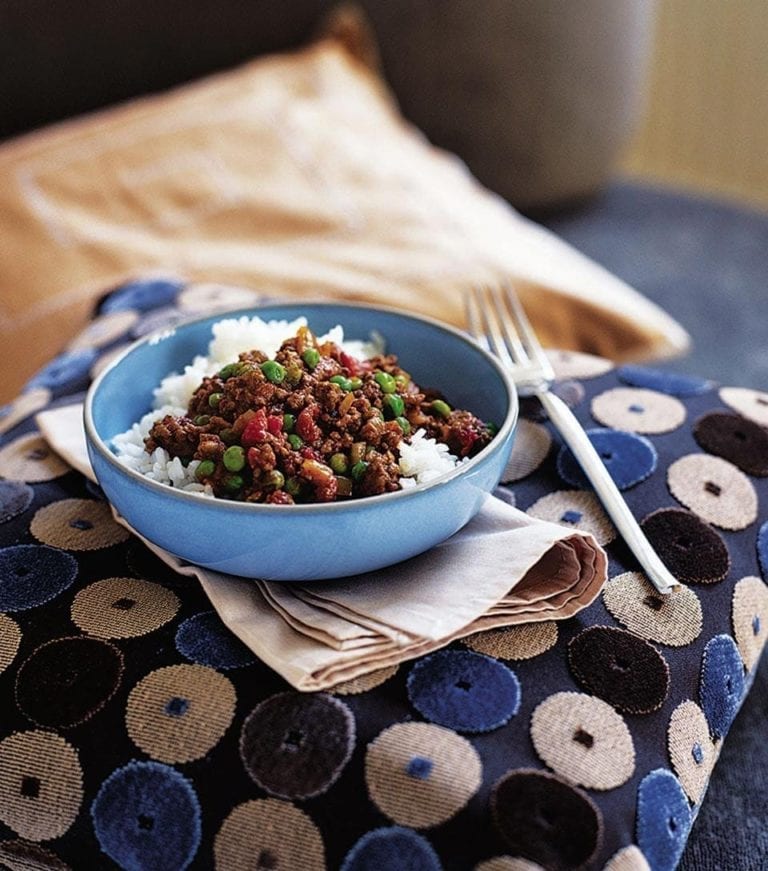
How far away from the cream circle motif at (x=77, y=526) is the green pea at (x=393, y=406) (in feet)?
0.77

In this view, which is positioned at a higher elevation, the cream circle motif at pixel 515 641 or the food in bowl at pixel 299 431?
the food in bowl at pixel 299 431

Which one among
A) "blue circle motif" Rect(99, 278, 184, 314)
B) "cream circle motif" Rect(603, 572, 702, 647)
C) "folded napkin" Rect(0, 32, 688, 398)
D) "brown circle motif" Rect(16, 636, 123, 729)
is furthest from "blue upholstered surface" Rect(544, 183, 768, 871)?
"blue circle motif" Rect(99, 278, 184, 314)

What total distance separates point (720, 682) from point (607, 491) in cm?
17

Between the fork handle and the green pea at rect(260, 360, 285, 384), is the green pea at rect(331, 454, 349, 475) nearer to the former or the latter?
the green pea at rect(260, 360, 285, 384)

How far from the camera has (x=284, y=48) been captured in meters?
1.81

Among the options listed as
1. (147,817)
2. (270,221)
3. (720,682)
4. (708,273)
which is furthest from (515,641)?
(708,273)

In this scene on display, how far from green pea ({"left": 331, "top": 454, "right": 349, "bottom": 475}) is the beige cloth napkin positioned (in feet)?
0.26

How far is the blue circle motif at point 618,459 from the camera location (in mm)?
890

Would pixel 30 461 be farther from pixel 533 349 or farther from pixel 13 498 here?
pixel 533 349

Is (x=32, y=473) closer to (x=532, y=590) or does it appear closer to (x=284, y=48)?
(x=532, y=590)

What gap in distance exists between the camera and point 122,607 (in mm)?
758

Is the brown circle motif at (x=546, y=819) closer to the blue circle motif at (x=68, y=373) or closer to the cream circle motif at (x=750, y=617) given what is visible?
the cream circle motif at (x=750, y=617)

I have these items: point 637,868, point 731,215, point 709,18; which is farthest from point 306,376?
point 709,18

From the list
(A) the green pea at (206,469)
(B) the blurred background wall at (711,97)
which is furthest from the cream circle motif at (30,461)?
(B) the blurred background wall at (711,97)
